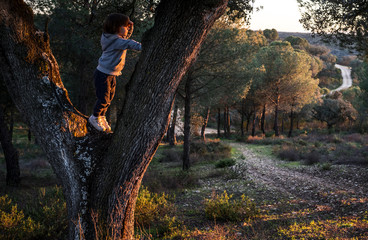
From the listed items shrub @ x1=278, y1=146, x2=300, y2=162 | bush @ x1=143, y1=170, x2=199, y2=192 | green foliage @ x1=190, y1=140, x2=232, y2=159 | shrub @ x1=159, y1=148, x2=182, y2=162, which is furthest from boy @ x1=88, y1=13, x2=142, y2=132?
shrub @ x1=278, y1=146, x2=300, y2=162

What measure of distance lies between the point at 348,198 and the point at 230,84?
9.15m

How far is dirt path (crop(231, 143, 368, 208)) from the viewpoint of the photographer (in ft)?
22.9

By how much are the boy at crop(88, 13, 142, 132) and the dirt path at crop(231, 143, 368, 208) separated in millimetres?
6069

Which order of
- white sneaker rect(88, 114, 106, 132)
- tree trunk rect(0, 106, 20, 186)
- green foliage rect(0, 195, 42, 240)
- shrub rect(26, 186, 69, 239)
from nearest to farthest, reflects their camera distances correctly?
white sneaker rect(88, 114, 106, 132) < green foliage rect(0, 195, 42, 240) < shrub rect(26, 186, 69, 239) < tree trunk rect(0, 106, 20, 186)

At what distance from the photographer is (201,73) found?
13.2 m

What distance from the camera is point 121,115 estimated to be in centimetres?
322

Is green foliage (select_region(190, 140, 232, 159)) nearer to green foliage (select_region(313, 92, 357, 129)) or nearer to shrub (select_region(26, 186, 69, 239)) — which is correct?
shrub (select_region(26, 186, 69, 239))

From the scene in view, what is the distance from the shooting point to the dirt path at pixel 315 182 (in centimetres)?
699

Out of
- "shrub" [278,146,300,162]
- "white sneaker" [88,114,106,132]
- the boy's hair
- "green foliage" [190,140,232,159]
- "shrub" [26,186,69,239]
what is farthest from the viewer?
"green foliage" [190,140,232,159]

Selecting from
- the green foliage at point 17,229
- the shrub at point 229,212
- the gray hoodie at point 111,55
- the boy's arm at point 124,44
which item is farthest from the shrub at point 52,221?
the boy's arm at point 124,44

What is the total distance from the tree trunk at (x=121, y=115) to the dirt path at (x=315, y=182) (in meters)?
5.61

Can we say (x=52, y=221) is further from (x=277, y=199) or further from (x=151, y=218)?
(x=277, y=199)

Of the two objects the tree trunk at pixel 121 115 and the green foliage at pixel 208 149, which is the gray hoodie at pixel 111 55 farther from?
the green foliage at pixel 208 149

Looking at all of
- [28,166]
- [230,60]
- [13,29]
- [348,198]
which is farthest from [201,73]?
[28,166]
